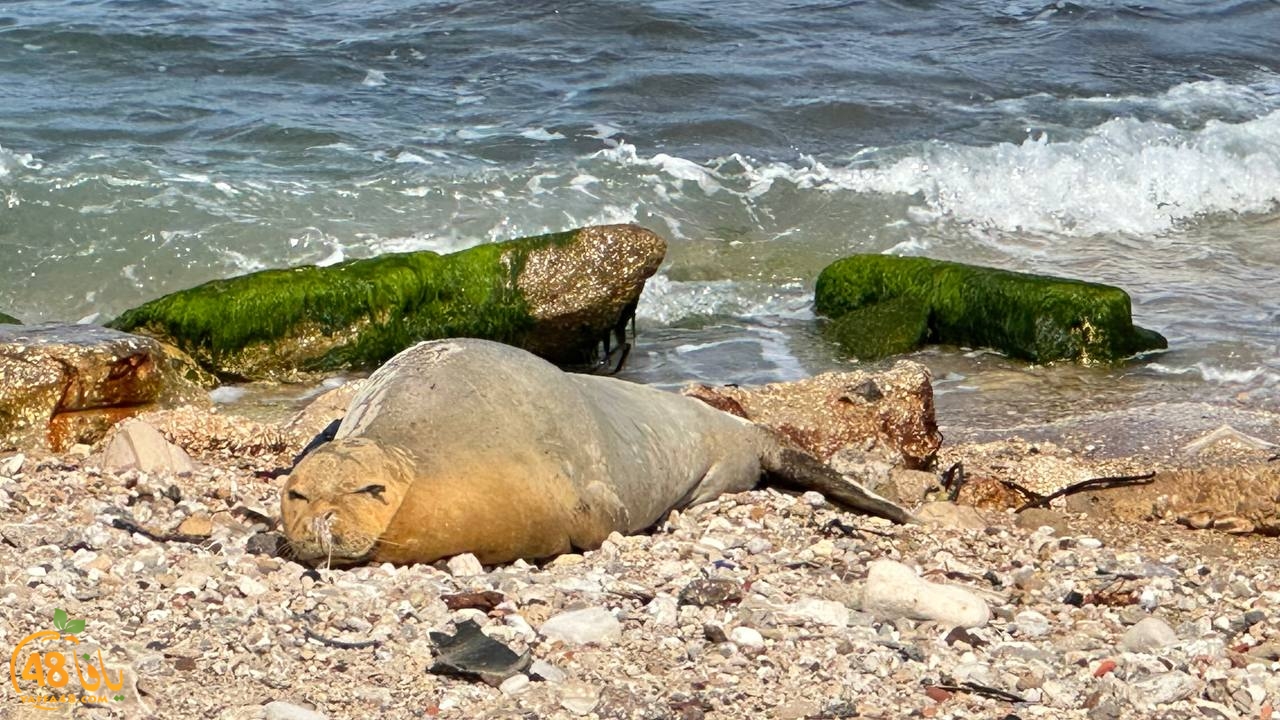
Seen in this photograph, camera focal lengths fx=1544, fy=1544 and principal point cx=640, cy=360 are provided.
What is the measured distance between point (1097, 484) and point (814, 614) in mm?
1874

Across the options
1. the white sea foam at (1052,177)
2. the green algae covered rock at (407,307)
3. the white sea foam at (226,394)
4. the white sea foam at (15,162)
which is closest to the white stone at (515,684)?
the white sea foam at (226,394)

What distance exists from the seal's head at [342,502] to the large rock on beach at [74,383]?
2263mm

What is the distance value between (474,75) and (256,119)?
2.36m

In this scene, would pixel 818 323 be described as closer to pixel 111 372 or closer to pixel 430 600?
pixel 111 372

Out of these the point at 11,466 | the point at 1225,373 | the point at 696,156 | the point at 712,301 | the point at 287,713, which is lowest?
the point at 712,301

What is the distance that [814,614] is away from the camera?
3906mm

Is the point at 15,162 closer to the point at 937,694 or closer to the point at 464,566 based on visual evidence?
the point at 464,566

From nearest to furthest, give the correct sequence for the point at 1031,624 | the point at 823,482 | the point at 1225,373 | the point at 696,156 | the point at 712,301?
the point at 1031,624 → the point at 823,482 → the point at 1225,373 → the point at 712,301 → the point at 696,156

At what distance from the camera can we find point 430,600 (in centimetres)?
387

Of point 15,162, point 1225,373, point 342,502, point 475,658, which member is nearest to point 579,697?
point 475,658

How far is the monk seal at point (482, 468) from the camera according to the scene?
13.0ft

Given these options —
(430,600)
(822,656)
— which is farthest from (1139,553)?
(430,600)

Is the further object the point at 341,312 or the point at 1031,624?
the point at 341,312

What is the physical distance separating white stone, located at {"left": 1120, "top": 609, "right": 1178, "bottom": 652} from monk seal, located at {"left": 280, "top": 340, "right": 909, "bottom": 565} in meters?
1.11
